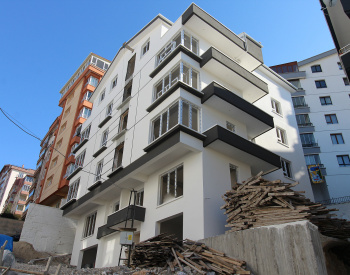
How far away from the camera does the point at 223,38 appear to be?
840 inches

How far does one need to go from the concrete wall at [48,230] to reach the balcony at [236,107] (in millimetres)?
19352

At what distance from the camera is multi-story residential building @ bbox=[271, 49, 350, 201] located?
1383 inches

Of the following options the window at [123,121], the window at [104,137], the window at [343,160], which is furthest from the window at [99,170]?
the window at [343,160]

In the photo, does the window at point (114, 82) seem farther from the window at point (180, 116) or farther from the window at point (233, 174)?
the window at point (233, 174)

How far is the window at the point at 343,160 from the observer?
36344 millimetres

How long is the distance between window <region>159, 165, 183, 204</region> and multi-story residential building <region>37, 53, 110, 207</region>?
1730 cm

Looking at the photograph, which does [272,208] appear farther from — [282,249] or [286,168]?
[286,168]

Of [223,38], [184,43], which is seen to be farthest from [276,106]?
[184,43]

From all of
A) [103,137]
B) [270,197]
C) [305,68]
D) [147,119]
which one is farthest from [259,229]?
[305,68]

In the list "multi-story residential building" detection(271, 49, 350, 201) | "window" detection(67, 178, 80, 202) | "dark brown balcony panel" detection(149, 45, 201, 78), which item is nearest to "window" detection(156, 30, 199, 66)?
"dark brown balcony panel" detection(149, 45, 201, 78)

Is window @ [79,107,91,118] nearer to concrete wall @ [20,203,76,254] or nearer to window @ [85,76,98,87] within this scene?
window @ [85,76,98,87]

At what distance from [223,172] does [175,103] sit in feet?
15.9

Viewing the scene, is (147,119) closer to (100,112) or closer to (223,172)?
(223,172)

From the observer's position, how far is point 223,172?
54.4 feet
